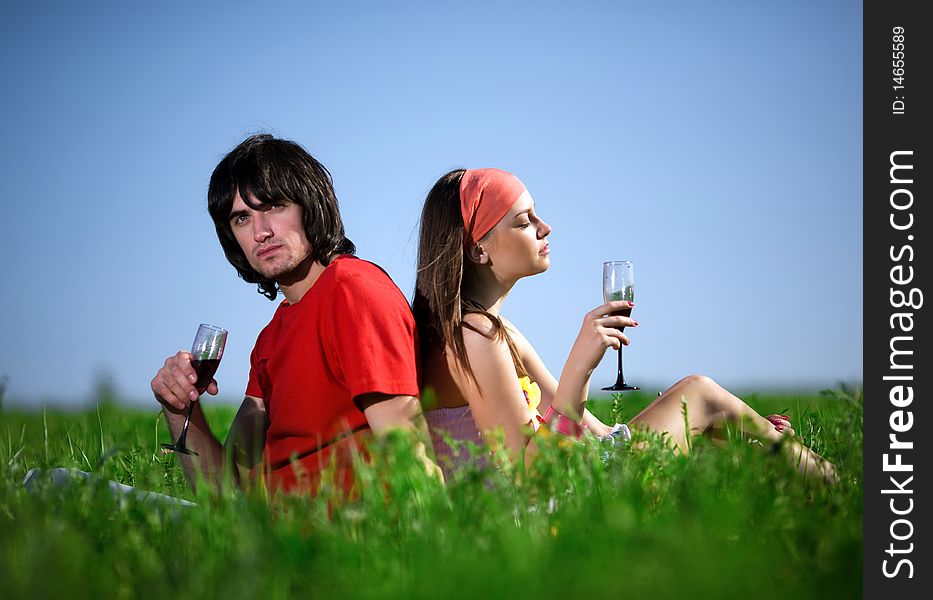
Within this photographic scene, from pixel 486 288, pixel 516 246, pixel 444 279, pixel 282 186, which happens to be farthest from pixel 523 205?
pixel 282 186

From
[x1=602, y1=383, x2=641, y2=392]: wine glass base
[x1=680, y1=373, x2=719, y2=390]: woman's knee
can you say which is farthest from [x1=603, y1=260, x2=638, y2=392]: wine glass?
[x1=680, y1=373, x2=719, y2=390]: woman's knee

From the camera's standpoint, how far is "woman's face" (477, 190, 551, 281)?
14.1 feet

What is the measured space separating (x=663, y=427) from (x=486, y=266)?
119 centimetres

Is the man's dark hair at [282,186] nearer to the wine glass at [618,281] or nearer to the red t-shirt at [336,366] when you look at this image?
the red t-shirt at [336,366]

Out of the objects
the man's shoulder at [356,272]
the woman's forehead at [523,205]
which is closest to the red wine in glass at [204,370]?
the man's shoulder at [356,272]

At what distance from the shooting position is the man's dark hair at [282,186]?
161 inches

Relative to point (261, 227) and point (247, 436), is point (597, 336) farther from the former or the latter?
point (247, 436)

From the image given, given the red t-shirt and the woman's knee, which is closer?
the red t-shirt

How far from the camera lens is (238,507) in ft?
9.61

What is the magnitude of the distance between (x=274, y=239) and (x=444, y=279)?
2.65ft

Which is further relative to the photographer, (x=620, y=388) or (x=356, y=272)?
(x=620, y=388)

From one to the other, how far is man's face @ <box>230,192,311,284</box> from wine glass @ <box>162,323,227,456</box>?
0.41 m

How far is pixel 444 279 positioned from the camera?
4.16 metres

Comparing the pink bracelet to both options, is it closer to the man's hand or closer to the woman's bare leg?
the woman's bare leg
